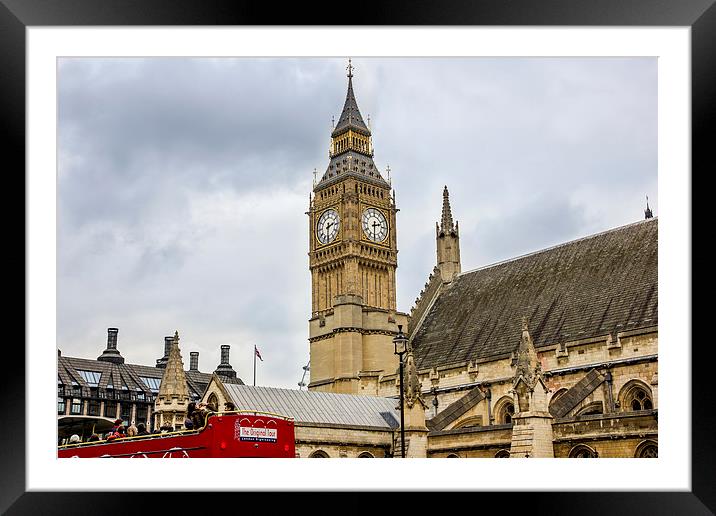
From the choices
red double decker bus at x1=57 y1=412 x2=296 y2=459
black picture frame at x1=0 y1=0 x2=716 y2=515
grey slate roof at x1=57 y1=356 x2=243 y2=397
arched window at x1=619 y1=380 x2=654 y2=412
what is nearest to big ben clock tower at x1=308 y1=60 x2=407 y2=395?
grey slate roof at x1=57 y1=356 x2=243 y2=397

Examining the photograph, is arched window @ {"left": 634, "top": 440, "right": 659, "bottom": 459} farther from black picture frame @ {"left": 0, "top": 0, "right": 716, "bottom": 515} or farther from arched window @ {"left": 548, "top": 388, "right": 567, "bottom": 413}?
black picture frame @ {"left": 0, "top": 0, "right": 716, "bottom": 515}

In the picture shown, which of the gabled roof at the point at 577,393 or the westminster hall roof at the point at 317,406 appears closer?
the gabled roof at the point at 577,393

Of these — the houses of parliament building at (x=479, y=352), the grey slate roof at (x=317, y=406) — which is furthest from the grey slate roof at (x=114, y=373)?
the grey slate roof at (x=317, y=406)

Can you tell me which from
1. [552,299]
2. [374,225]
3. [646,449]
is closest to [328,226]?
[374,225]

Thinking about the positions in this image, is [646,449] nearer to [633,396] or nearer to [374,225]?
[633,396]

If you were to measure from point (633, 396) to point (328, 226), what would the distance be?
26.7 m

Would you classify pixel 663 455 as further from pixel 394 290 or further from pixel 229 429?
pixel 394 290

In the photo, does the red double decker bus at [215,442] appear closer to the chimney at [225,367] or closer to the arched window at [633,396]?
the arched window at [633,396]

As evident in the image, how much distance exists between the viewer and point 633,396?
101 feet

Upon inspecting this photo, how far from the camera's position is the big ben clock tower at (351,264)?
1922 inches
